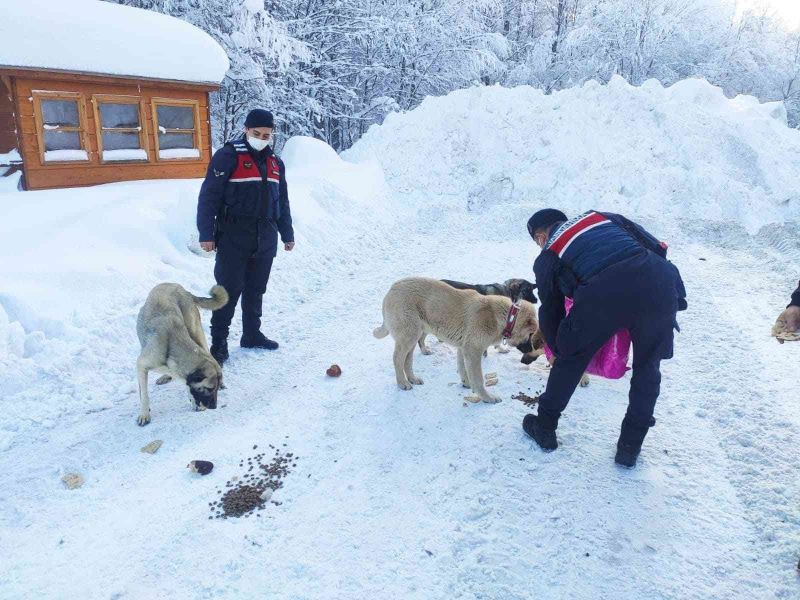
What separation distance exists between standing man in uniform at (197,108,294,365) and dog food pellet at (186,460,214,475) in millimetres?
1896

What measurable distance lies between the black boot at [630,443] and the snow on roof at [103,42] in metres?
13.0

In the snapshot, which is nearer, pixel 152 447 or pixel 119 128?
pixel 152 447

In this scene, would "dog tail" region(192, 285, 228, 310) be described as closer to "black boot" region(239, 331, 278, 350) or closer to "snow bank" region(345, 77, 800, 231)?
"black boot" region(239, 331, 278, 350)

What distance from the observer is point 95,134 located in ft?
39.2

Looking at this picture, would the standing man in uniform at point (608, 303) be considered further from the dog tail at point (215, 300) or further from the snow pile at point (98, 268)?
the snow pile at point (98, 268)

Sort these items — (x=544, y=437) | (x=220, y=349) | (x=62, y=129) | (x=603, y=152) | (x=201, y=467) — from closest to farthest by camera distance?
(x=201, y=467)
(x=544, y=437)
(x=220, y=349)
(x=62, y=129)
(x=603, y=152)

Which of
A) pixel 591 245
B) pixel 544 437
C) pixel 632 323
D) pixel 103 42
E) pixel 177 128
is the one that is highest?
pixel 103 42

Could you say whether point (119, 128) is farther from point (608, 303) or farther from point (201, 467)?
point (608, 303)

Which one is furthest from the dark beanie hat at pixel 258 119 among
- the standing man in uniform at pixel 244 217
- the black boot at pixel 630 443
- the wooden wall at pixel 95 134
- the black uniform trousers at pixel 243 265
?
the wooden wall at pixel 95 134

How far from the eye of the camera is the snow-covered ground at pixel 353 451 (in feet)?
9.53

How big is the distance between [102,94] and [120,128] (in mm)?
828

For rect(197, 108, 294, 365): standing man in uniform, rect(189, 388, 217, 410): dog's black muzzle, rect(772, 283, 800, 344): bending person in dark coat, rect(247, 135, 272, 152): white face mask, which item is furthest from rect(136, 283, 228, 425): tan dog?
rect(772, 283, 800, 344): bending person in dark coat

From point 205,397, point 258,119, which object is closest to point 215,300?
point 205,397

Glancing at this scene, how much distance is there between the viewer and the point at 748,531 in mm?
3186
